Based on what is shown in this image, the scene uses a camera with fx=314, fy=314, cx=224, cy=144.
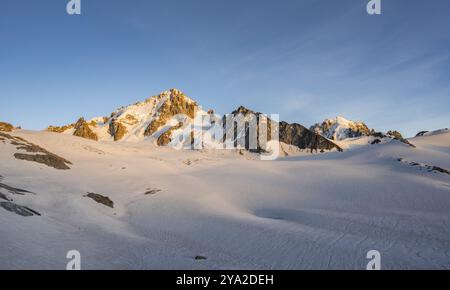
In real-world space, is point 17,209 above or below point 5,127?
below

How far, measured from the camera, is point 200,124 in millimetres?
181375

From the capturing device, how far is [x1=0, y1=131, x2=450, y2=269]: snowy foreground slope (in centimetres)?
1700

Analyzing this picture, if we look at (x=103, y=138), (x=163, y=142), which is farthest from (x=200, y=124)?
(x=103, y=138)

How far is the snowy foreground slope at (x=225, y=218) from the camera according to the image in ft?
55.8

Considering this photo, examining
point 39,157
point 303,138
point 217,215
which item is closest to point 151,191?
point 217,215

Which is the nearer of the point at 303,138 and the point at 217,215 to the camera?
the point at 217,215

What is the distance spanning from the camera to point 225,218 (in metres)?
28.7

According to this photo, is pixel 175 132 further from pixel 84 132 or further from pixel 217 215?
pixel 217 215

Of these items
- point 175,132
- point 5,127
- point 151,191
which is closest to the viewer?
point 151,191

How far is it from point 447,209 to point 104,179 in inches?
1569

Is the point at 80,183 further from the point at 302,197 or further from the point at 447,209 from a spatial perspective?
the point at 447,209

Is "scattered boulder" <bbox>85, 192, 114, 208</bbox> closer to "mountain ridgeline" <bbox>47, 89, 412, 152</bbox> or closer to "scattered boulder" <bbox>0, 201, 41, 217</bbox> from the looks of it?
"scattered boulder" <bbox>0, 201, 41, 217</bbox>

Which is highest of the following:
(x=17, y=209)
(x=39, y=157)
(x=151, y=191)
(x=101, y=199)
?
(x=39, y=157)

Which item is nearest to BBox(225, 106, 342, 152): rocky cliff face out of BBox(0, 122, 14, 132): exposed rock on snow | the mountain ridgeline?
the mountain ridgeline
